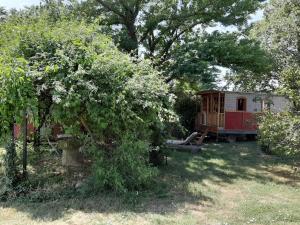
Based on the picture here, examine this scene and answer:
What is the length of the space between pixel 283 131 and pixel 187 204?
3.81 m

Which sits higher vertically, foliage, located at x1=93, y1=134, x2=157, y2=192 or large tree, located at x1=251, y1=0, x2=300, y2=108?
large tree, located at x1=251, y1=0, x2=300, y2=108

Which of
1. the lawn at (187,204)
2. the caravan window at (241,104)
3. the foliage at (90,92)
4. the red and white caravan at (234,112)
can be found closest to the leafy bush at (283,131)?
the lawn at (187,204)

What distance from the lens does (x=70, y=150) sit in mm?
8742

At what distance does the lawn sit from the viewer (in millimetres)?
5863

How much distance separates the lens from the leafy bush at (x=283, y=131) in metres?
8.84

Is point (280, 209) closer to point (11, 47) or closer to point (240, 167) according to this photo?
point (240, 167)

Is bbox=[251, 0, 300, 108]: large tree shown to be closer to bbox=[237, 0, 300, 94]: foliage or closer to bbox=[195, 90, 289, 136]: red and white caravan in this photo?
bbox=[237, 0, 300, 94]: foliage

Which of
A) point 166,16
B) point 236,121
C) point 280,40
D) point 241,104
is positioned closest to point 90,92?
point 166,16

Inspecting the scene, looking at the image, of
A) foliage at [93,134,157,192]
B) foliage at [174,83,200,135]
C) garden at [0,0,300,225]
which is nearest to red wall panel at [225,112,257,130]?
foliage at [174,83,200,135]

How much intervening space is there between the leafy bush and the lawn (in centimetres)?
89

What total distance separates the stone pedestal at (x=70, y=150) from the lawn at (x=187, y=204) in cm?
55

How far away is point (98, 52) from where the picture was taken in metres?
7.78

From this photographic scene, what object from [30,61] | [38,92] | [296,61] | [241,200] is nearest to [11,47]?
[30,61]

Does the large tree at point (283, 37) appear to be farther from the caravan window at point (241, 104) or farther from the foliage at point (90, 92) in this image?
the foliage at point (90, 92)
